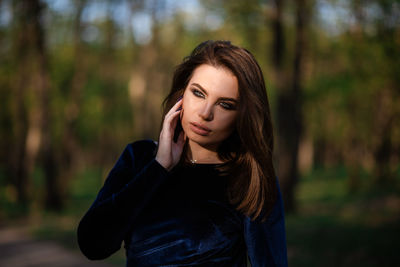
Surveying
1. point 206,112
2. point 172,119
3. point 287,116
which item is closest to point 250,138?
point 206,112

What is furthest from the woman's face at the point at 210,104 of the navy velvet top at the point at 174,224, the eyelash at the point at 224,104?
the navy velvet top at the point at 174,224

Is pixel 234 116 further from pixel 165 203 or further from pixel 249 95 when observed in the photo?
pixel 165 203

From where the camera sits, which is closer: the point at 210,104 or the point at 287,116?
the point at 210,104

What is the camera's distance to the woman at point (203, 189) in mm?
1584

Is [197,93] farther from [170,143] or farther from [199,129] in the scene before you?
[170,143]

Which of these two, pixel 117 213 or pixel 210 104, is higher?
pixel 210 104

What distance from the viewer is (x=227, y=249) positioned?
64.7 inches

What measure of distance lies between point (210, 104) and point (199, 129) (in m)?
0.13

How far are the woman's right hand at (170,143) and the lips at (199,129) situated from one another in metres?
0.08

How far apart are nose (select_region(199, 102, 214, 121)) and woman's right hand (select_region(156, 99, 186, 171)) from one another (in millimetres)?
119

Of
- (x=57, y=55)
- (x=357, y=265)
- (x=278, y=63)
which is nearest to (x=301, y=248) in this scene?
(x=357, y=265)

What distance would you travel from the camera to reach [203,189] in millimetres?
1730

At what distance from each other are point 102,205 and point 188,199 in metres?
0.37

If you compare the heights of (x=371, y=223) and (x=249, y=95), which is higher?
(x=249, y=95)
